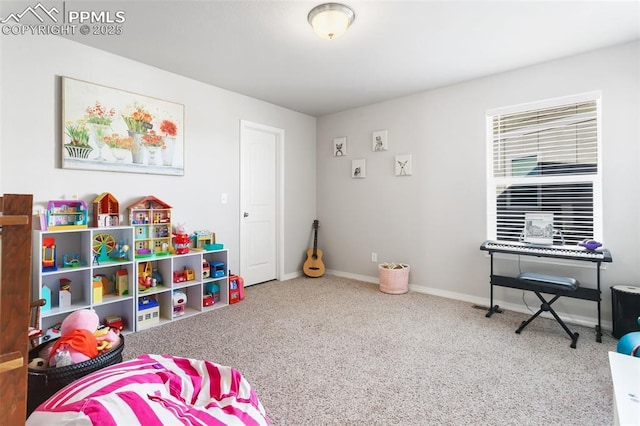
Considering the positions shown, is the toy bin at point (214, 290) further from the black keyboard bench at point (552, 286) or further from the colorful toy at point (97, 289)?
the black keyboard bench at point (552, 286)

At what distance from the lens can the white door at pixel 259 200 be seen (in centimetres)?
419

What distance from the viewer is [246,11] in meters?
2.32

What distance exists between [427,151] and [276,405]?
10.7 feet

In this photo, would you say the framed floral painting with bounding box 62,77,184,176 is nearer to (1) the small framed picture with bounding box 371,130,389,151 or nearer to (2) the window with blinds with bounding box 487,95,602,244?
(1) the small framed picture with bounding box 371,130,389,151

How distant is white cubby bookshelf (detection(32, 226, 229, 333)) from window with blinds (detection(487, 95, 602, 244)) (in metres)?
3.28

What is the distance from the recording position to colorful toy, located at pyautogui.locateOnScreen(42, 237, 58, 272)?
2410 millimetres

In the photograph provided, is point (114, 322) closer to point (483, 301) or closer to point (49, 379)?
point (49, 379)

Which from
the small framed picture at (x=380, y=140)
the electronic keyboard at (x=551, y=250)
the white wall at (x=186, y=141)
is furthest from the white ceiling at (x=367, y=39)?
the electronic keyboard at (x=551, y=250)

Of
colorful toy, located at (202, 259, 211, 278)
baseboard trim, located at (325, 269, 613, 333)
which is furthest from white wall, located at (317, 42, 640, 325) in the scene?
colorful toy, located at (202, 259, 211, 278)

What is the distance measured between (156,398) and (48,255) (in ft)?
6.37

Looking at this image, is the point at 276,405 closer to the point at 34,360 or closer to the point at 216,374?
the point at 216,374

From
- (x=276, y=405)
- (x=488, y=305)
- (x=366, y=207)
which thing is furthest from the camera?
(x=366, y=207)

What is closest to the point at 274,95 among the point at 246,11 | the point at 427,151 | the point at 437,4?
the point at 246,11

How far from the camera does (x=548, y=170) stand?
322cm
